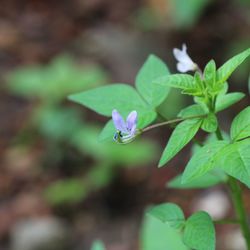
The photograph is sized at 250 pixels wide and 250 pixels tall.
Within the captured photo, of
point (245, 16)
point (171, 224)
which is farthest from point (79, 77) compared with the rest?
point (171, 224)

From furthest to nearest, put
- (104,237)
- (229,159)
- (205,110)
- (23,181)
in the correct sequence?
(23,181) → (104,237) → (205,110) → (229,159)

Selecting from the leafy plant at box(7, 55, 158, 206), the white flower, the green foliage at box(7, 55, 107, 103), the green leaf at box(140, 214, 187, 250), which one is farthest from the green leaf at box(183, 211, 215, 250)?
the green foliage at box(7, 55, 107, 103)

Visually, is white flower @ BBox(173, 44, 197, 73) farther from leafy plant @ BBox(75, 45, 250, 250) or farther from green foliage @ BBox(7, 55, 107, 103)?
green foliage @ BBox(7, 55, 107, 103)

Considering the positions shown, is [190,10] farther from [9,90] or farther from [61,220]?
[61,220]

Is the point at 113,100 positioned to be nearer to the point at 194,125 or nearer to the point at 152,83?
the point at 152,83

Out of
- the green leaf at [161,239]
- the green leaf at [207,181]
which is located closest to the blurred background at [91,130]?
the green leaf at [161,239]

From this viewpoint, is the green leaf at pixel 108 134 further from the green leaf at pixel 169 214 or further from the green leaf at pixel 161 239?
the green leaf at pixel 161 239

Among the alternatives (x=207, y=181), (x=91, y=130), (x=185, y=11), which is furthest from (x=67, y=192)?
→ (x=207, y=181)
